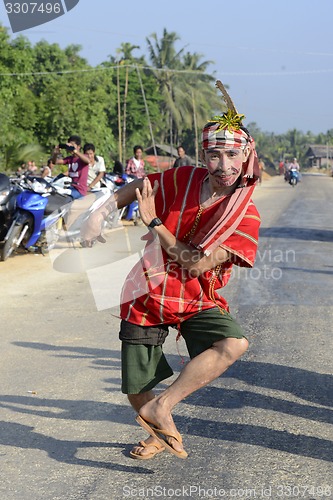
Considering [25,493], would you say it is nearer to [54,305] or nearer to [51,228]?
[54,305]

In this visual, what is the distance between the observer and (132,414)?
515cm

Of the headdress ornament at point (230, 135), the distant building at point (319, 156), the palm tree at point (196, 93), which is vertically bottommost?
the distant building at point (319, 156)

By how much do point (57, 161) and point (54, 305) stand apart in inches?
263

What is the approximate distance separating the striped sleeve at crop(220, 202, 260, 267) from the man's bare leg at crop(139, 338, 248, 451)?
1.44ft

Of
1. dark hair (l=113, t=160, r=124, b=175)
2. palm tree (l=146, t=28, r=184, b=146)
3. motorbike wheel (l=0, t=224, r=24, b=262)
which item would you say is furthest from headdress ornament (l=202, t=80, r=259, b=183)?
palm tree (l=146, t=28, r=184, b=146)

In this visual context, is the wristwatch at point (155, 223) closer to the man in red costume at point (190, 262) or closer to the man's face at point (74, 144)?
the man in red costume at point (190, 262)

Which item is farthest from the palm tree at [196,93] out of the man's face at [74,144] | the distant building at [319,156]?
the distant building at [319,156]

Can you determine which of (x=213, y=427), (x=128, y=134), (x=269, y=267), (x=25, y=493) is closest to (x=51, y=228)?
(x=269, y=267)

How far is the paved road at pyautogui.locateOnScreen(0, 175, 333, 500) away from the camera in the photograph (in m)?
4.09

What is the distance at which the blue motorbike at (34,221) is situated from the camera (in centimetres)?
1196

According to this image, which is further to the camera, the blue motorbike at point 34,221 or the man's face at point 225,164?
the blue motorbike at point 34,221

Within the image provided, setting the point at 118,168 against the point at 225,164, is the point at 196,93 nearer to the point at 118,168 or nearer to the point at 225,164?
the point at 118,168

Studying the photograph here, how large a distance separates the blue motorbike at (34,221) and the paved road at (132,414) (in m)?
2.39

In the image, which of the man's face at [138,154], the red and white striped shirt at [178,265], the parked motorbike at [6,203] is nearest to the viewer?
the red and white striped shirt at [178,265]
